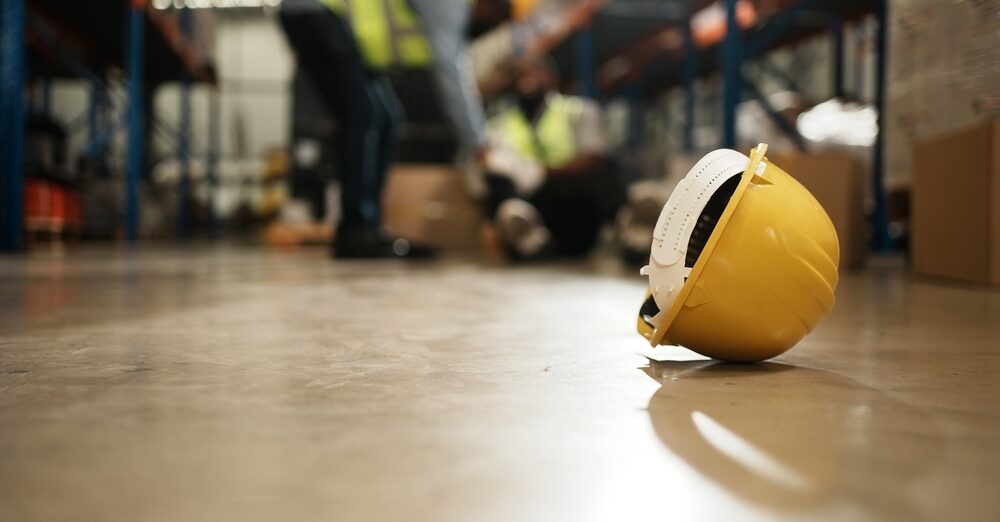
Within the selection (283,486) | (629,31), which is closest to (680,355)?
(283,486)

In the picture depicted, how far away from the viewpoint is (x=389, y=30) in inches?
148

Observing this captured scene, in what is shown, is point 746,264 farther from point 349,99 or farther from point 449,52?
point 349,99

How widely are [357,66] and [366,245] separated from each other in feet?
2.99

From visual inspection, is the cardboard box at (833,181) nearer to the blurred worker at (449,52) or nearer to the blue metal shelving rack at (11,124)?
the blurred worker at (449,52)

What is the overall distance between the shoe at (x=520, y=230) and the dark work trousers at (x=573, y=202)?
0.15 metres

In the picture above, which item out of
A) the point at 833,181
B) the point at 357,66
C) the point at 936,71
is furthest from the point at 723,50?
the point at 357,66

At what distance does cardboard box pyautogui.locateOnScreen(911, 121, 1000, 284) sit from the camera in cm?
243

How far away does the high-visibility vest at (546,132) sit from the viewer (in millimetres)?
6395

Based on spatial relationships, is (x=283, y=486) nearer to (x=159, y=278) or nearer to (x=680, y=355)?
(x=680, y=355)

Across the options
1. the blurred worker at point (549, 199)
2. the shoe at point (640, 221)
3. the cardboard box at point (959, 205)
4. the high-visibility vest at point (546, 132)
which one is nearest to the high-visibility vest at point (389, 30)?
the blurred worker at point (549, 199)

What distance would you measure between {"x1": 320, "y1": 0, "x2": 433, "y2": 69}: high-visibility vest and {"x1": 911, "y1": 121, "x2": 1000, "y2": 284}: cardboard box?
7.16ft

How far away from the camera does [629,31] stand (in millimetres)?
8852

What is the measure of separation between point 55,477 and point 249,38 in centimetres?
1796

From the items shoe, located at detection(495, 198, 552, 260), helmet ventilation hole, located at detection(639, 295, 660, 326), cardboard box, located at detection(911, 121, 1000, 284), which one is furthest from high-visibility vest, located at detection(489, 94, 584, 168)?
helmet ventilation hole, located at detection(639, 295, 660, 326)
